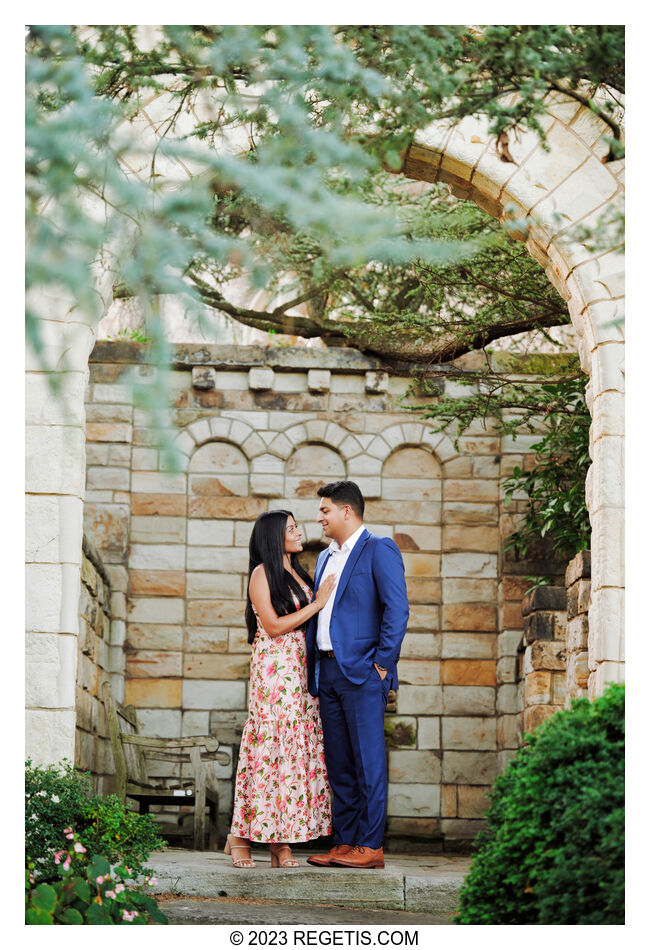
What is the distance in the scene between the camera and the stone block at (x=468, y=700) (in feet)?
23.7

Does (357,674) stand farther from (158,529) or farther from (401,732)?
(158,529)

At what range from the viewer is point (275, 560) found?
468cm

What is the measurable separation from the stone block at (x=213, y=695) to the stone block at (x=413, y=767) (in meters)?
1.08

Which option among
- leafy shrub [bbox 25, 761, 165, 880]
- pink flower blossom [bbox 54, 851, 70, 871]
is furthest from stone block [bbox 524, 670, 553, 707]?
pink flower blossom [bbox 54, 851, 70, 871]

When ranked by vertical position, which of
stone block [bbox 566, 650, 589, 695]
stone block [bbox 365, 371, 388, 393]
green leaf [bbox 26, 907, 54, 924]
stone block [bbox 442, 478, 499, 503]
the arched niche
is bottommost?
green leaf [bbox 26, 907, 54, 924]

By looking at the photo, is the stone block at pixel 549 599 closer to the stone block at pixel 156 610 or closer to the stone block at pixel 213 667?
the stone block at pixel 213 667

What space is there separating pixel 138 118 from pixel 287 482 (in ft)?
11.8

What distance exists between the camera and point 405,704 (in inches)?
286

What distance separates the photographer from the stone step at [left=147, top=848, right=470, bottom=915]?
4113 mm

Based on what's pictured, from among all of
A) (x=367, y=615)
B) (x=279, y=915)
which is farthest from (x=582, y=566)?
(x=279, y=915)

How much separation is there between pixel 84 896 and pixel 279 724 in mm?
1450

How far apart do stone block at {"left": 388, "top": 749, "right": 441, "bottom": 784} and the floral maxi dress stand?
253 cm

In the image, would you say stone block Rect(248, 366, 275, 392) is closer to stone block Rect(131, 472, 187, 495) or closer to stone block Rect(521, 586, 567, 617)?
stone block Rect(131, 472, 187, 495)
